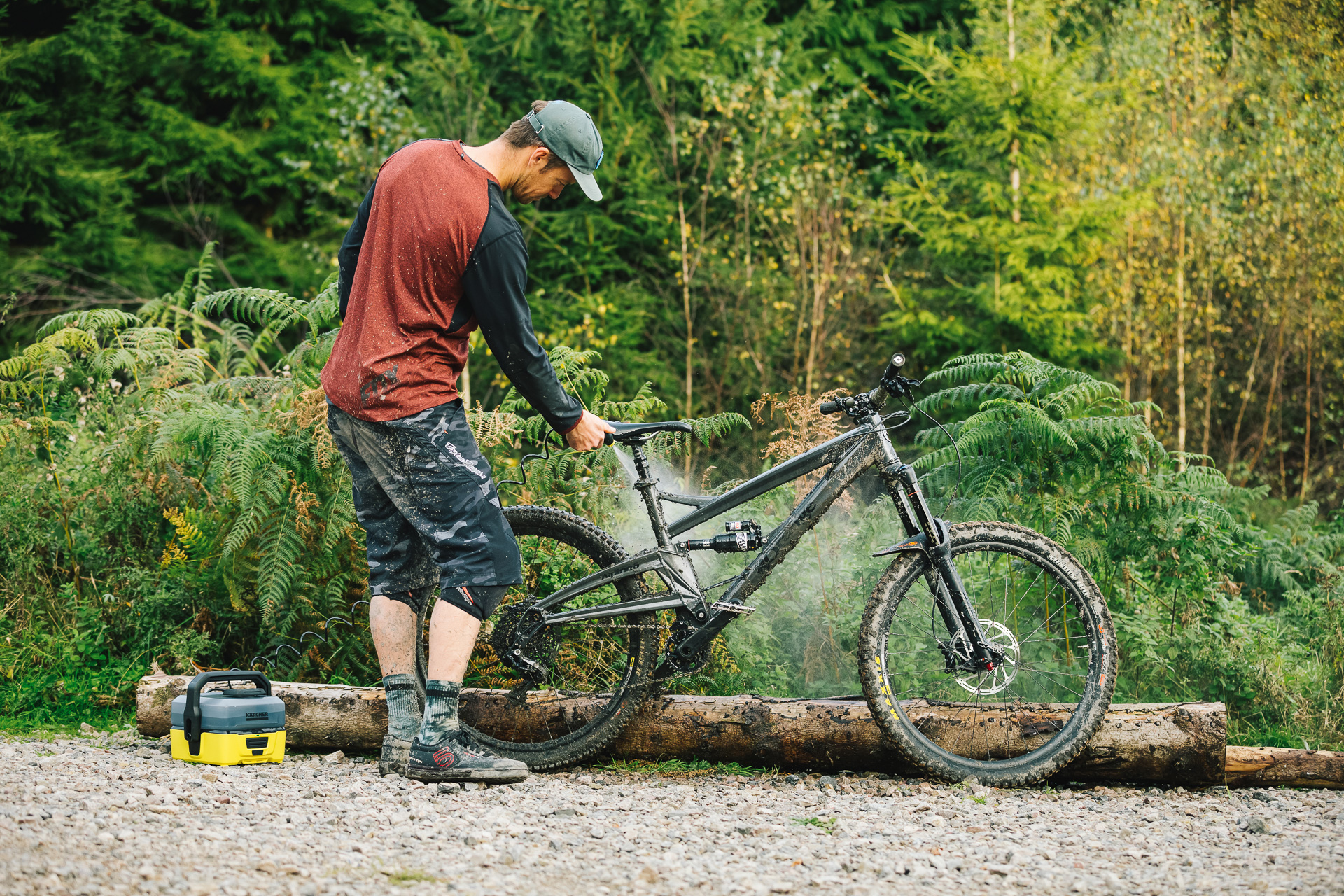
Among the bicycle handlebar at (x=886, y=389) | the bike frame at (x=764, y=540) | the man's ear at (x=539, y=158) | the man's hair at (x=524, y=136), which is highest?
the man's hair at (x=524, y=136)

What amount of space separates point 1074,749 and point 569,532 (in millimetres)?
1977

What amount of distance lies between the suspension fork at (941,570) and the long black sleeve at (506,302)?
1.31 meters

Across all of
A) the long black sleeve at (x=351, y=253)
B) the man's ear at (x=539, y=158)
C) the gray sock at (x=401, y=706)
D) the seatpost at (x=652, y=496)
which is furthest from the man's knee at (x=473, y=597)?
the man's ear at (x=539, y=158)

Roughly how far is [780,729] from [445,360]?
1791 mm

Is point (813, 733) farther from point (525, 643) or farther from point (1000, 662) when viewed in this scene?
point (525, 643)

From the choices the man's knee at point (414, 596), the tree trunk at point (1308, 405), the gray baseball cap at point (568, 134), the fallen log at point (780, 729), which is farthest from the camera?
the tree trunk at point (1308, 405)

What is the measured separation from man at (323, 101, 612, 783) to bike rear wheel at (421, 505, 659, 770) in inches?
14.0

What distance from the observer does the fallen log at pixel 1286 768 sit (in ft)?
12.1

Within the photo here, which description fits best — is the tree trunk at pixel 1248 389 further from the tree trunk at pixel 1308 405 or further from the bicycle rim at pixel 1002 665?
the bicycle rim at pixel 1002 665

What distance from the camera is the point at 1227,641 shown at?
15.2 feet

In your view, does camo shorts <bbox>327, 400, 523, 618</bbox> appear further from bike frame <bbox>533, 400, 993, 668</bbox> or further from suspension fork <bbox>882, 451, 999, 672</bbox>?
suspension fork <bbox>882, 451, 999, 672</bbox>

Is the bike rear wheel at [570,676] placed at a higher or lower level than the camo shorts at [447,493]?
lower

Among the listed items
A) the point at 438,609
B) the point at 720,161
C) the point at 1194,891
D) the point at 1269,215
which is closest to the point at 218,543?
the point at 438,609

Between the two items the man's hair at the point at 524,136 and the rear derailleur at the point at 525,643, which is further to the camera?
the rear derailleur at the point at 525,643
